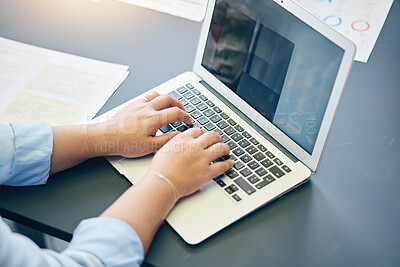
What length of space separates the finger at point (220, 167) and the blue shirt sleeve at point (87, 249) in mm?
184

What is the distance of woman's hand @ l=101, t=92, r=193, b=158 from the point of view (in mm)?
775

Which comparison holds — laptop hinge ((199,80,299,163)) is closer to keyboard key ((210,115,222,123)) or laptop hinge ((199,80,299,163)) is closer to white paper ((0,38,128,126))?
keyboard key ((210,115,222,123))

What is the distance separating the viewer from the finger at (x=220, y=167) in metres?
0.74

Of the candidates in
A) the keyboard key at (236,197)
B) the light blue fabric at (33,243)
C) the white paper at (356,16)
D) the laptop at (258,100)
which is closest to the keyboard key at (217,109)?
the laptop at (258,100)

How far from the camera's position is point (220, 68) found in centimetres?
90

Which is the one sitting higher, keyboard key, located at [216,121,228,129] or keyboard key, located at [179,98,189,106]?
keyboard key, located at [179,98,189,106]

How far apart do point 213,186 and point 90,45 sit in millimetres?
543

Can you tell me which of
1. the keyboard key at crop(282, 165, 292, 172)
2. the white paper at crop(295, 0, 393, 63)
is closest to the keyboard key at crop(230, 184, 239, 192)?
the keyboard key at crop(282, 165, 292, 172)

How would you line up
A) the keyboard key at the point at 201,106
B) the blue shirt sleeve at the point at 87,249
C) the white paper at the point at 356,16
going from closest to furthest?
the blue shirt sleeve at the point at 87,249 < the keyboard key at the point at 201,106 < the white paper at the point at 356,16

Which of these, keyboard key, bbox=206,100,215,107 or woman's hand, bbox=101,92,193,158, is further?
keyboard key, bbox=206,100,215,107

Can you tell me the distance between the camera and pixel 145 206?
664 millimetres

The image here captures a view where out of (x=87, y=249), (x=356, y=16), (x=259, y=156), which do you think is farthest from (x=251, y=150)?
(x=356, y=16)

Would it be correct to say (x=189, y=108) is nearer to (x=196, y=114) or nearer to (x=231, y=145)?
(x=196, y=114)

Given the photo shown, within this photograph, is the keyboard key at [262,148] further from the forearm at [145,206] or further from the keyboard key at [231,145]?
the forearm at [145,206]
